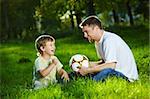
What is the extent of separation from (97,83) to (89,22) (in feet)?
3.57

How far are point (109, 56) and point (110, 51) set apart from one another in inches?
3.2

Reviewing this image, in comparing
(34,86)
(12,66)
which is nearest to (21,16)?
(12,66)

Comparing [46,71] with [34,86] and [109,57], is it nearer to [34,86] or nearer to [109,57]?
[34,86]

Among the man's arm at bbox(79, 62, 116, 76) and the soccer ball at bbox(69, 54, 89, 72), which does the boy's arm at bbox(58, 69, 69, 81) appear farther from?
the man's arm at bbox(79, 62, 116, 76)

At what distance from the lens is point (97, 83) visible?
8.16 meters

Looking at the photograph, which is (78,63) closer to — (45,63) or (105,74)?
(45,63)

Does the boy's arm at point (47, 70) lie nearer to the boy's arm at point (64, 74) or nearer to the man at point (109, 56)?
the boy's arm at point (64, 74)

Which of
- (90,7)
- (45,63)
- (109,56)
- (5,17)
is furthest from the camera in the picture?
(5,17)

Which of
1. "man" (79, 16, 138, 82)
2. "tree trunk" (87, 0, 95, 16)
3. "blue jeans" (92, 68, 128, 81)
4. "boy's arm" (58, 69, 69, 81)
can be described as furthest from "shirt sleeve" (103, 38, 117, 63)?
"tree trunk" (87, 0, 95, 16)

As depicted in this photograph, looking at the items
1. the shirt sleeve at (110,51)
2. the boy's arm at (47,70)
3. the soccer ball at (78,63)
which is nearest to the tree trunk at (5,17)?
the soccer ball at (78,63)

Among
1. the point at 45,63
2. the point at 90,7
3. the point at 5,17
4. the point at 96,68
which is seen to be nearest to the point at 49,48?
the point at 45,63

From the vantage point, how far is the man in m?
8.36

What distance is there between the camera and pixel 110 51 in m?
8.36

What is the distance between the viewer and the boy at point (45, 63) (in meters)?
8.91
